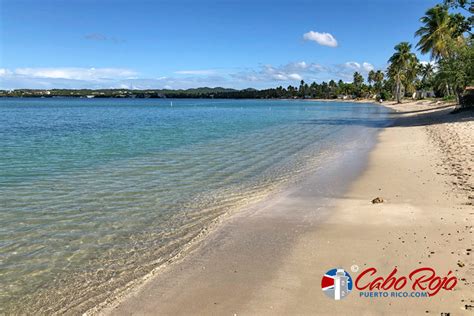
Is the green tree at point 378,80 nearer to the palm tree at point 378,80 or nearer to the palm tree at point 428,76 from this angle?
the palm tree at point 378,80

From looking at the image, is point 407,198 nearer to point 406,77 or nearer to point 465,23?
point 465,23

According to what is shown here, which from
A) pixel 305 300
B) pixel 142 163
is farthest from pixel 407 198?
pixel 142 163

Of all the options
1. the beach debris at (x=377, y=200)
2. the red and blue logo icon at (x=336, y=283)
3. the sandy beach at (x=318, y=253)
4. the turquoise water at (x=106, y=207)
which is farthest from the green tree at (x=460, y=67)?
the red and blue logo icon at (x=336, y=283)

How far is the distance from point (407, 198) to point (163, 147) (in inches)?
619

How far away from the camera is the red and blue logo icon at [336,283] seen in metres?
5.22

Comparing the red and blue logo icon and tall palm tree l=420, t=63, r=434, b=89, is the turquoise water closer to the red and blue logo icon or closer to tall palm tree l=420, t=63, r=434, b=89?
the red and blue logo icon

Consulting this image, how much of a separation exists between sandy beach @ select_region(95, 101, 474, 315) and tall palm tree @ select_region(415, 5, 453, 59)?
44.5 m

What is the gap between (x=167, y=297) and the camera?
5391mm

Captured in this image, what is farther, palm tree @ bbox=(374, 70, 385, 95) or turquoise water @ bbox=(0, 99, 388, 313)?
palm tree @ bbox=(374, 70, 385, 95)

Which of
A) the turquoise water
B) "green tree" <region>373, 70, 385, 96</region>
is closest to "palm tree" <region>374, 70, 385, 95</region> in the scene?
"green tree" <region>373, 70, 385, 96</region>

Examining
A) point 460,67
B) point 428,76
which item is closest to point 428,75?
point 428,76

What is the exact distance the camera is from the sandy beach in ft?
16.3

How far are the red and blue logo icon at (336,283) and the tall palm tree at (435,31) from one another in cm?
4949

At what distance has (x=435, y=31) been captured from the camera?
49250mm
